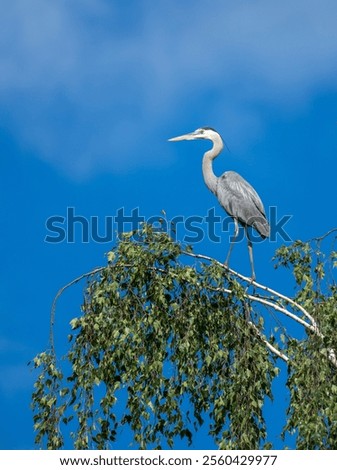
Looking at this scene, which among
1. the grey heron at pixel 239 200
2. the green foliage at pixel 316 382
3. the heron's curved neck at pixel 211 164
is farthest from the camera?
the heron's curved neck at pixel 211 164

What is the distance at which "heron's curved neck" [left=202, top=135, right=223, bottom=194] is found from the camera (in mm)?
12945

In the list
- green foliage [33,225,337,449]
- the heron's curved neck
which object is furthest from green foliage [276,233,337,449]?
the heron's curved neck

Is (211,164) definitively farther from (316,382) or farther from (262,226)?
(316,382)

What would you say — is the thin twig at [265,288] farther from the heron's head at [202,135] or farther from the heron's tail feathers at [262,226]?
the heron's head at [202,135]

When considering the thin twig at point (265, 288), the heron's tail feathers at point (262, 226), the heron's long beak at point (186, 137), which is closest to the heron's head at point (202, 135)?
the heron's long beak at point (186, 137)

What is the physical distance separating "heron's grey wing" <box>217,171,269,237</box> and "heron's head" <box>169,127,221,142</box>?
117cm

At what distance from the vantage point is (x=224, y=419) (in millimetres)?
7766

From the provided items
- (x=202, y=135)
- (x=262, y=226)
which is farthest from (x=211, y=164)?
(x=262, y=226)

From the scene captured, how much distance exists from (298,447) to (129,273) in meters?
2.27

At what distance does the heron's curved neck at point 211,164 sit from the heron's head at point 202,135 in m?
0.06

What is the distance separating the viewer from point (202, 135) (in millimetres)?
13531

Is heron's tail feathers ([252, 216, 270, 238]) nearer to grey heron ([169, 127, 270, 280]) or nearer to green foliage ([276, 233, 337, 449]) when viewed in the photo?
grey heron ([169, 127, 270, 280])

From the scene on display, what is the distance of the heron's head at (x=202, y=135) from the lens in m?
13.4
